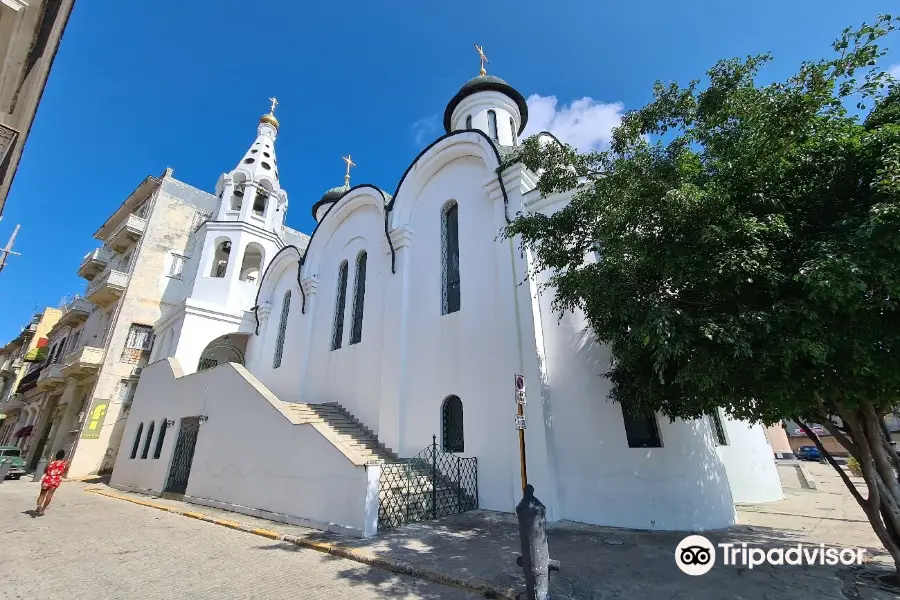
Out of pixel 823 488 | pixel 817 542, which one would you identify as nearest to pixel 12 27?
pixel 817 542

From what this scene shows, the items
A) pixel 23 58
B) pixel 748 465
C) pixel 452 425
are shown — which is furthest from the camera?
pixel 748 465

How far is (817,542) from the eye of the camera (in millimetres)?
6246

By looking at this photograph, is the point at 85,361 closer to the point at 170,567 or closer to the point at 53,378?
the point at 53,378

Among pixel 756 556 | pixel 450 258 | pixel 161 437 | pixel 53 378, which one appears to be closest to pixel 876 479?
pixel 756 556

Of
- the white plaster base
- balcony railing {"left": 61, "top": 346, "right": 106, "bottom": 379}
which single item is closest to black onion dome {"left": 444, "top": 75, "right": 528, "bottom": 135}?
the white plaster base

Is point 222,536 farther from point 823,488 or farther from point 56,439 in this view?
point 56,439

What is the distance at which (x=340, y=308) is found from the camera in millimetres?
15000

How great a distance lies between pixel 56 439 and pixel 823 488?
3402 cm

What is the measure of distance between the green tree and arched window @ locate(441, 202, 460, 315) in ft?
17.3

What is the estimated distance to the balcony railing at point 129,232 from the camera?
Result: 72.0 feet

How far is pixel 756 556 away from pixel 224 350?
21.3 m

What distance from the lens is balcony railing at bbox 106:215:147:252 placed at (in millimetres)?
21938

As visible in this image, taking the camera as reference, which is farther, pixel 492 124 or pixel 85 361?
pixel 85 361

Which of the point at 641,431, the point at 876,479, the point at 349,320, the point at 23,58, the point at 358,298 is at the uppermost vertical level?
the point at 358,298
